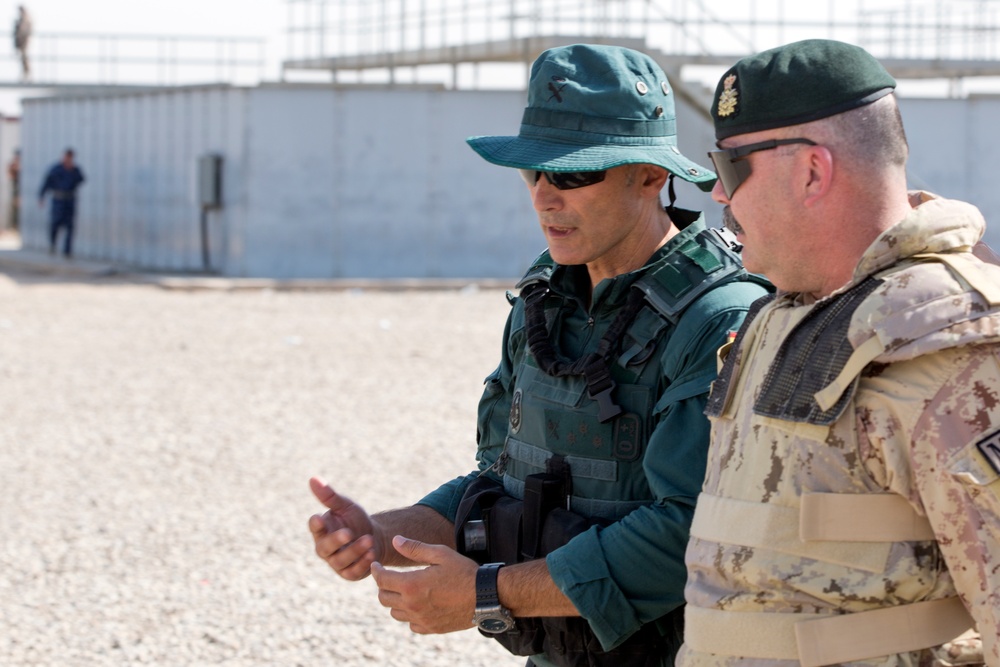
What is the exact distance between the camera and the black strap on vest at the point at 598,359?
238 cm

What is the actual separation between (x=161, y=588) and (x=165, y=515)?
3.97ft

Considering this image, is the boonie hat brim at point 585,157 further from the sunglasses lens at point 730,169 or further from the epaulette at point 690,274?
the sunglasses lens at point 730,169

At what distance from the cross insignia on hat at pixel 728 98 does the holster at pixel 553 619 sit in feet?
2.78

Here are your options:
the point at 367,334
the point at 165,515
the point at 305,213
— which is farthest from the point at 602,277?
the point at 305,213

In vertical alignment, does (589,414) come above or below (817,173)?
below

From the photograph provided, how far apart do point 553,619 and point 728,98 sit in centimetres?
103

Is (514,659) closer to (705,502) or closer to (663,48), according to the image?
(705,502)

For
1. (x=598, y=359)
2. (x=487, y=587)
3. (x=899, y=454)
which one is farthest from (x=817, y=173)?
(x=487, y=587)

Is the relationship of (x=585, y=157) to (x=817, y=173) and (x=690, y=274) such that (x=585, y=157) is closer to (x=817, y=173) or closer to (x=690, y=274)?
(x=690, y=274)

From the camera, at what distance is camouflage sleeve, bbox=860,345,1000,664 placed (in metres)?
1.58

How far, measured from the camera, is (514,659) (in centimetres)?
503

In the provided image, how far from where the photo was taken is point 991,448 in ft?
5.14

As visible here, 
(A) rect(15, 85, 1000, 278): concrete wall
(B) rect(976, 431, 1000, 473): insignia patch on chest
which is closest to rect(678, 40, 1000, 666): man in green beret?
(B) rect(976, 431, 1000, 473): insignia patch on chest

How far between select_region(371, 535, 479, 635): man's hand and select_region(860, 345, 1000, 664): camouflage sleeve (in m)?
0.92
